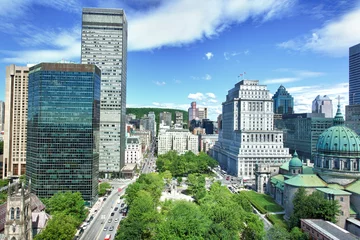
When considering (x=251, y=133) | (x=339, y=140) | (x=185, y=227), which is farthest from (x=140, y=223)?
(x=251, y=133)

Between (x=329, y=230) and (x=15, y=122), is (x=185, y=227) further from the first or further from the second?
(x=15, y=122)

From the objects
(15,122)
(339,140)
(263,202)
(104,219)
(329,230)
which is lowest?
(104,219)

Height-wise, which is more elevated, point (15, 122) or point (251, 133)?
point (15, 122)

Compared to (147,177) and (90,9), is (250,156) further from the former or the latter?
(90,9)

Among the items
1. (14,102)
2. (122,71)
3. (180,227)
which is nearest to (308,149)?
(122,71)

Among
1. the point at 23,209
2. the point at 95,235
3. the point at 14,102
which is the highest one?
the point at 14,102

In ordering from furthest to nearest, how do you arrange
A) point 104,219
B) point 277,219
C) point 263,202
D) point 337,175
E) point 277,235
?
point 263,202 → point 337,175 → point 104,219 → point 277,219 → point 277,235

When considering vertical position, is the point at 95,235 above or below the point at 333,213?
below
